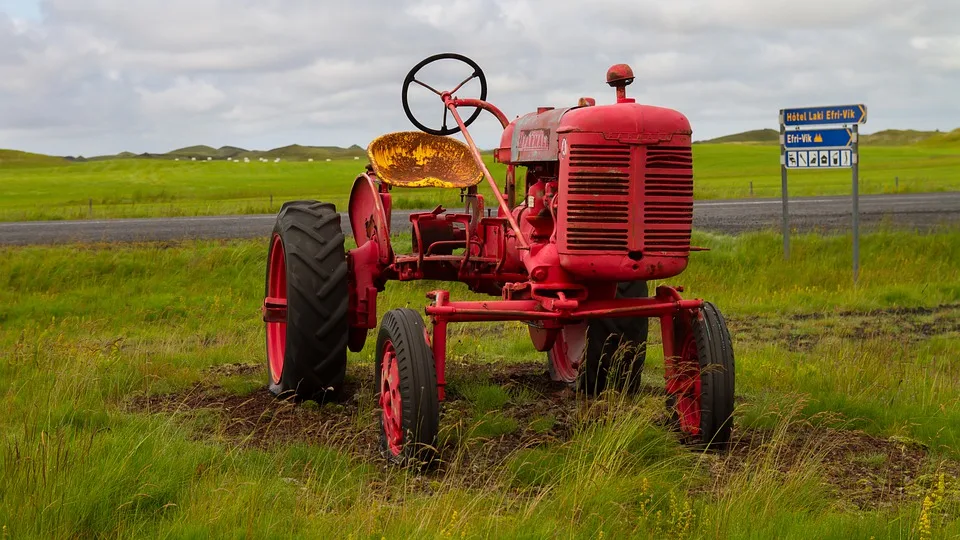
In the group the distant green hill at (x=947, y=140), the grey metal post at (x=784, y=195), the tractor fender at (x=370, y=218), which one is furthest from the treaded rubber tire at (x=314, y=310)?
the distant green hill at (x=947, y=140)

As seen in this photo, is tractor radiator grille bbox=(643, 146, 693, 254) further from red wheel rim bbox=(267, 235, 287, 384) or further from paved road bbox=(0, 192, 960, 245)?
paved road bbox=(0, 192, 960, 245)

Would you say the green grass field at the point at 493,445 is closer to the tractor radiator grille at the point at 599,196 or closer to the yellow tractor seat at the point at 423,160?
the tractor radiator grille at the point at 599,196

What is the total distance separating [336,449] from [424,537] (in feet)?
6.33

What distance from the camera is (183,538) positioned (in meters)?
4.02

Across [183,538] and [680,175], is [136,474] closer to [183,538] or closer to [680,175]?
[183,538]

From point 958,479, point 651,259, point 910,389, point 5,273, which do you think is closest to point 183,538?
point 651,259

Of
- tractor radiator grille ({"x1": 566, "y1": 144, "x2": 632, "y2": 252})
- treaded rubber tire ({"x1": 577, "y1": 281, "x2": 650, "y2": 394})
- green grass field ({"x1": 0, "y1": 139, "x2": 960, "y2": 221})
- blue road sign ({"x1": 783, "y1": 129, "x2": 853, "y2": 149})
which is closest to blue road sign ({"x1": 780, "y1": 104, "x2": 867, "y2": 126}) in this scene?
blue road sign ({"x1": 783, "y1": 129, "x2": 853, "y2": 149})

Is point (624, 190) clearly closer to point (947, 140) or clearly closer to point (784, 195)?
point (784, 195)

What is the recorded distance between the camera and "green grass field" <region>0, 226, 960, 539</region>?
428 centimetres

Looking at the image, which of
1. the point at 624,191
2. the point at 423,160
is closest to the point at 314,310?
the point at 423,160

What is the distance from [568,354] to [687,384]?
1993 mm

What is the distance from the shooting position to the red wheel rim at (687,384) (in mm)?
5906

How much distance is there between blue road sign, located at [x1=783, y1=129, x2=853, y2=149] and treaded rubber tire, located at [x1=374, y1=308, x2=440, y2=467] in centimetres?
Result: 941

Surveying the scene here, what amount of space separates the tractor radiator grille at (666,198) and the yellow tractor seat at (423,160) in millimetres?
2486
